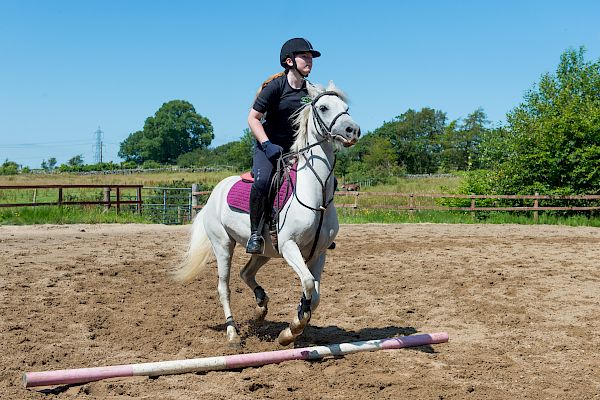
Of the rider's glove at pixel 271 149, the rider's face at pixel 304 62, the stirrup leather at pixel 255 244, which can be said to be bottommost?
the stirrup leather at pixel 255 244

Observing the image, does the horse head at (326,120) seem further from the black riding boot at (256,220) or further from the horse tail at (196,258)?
the horse tail at (196,258)

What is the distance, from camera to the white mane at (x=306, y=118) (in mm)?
5902

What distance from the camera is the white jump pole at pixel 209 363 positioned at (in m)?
4.73

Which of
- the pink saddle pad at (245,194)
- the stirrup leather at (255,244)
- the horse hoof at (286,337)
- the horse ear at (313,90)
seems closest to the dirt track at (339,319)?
the horse hoof at (286,337)

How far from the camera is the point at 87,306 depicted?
8141mm

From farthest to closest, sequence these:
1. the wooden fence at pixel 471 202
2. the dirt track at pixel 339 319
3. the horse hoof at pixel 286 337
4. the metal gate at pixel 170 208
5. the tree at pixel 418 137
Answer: the tree at pixel 418 137, the metal gate at pixel 170 208, the wooden fence at pixel 471 202, the horse hoof at pixel 286 337, the dirt track at pixel 339 319

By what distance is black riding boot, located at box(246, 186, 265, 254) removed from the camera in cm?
615

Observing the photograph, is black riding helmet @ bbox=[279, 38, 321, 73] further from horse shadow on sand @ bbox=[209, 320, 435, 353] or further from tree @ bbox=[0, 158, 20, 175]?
tree @ bbox=[0, 158, 20, 175]

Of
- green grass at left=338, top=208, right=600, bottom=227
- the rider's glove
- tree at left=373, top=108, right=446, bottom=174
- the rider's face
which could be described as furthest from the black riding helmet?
tree at left=373, top=108, right=446, bottom=174

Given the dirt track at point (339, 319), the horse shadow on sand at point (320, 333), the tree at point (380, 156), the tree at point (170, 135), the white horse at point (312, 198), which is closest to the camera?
the dirt track at point (339, 319)

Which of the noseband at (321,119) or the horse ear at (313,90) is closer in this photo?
the noseband at (321,119)

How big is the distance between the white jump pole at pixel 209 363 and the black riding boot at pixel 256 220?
45.1 inches

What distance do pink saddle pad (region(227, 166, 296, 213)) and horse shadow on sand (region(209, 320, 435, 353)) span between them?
146 cm

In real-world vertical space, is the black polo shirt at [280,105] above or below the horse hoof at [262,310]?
above
